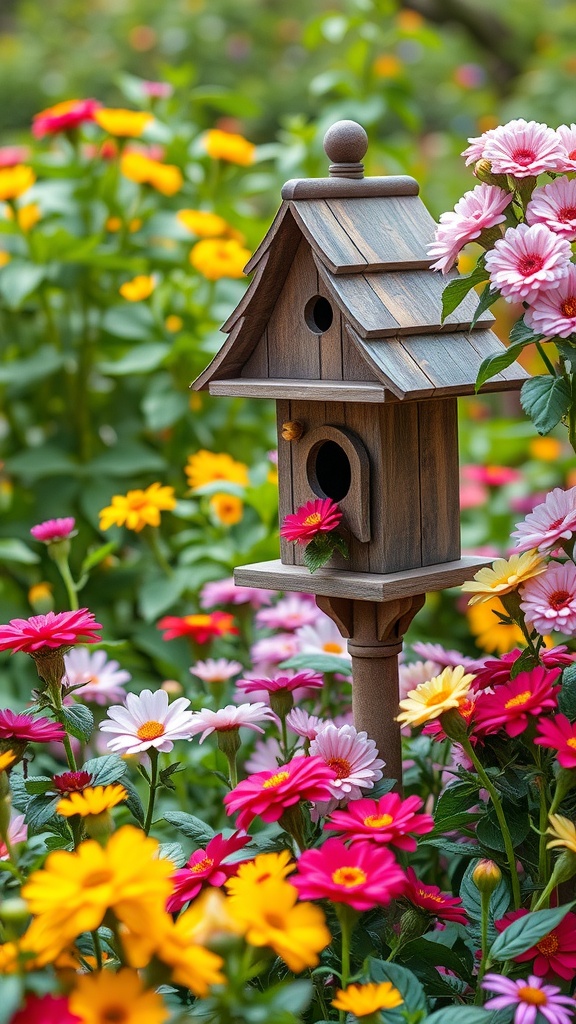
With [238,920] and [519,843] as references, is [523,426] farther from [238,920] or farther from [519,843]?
[238,920]

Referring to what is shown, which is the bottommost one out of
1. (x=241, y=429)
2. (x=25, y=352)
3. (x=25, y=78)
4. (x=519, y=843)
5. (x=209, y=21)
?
(x=519, y=843)

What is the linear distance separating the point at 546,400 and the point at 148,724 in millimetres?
451

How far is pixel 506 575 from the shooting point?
1.10 meters

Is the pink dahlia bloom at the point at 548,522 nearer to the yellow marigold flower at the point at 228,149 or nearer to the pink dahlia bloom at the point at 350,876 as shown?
the pink dahlia bloom at the point at 350,876

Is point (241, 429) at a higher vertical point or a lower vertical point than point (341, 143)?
lower

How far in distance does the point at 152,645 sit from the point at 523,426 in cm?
151

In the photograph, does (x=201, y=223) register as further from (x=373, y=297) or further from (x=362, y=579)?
(x=362, y=579)

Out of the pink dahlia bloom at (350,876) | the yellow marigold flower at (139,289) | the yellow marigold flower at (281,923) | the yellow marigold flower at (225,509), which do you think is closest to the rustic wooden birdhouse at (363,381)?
the pink dahlia bloom at (350,876)

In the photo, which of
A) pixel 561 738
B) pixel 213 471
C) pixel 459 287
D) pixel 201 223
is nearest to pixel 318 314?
pixel 459 287

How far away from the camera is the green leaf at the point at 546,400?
41.2 inches

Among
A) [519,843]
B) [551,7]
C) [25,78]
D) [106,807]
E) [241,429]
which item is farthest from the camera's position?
[551,7]

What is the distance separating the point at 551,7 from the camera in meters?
6.76

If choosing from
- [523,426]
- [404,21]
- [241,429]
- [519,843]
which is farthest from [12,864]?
[404,21]

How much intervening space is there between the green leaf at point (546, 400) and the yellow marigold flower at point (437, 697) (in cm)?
22
